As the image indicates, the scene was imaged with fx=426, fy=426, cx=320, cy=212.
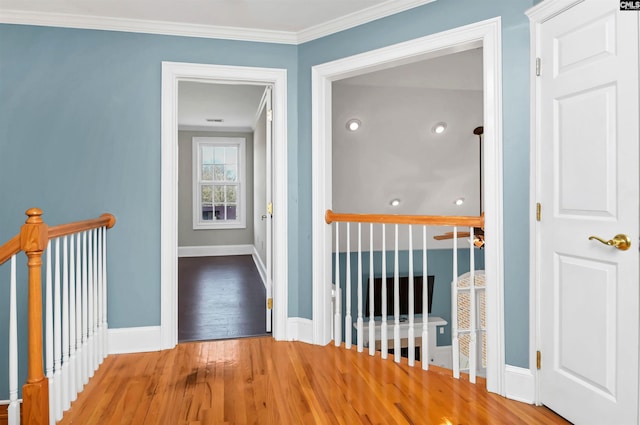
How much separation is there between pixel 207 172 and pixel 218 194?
48 centimetres

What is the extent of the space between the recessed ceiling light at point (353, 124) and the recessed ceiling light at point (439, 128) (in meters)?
0.96

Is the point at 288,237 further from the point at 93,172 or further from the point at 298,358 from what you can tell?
the point at 93,172

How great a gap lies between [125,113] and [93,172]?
0.49m

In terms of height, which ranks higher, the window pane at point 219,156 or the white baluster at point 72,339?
the window pane at point 219,156

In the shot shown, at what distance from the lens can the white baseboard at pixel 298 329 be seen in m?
3.34

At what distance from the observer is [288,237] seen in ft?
11.1

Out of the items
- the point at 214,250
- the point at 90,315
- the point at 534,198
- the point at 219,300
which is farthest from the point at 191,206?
the point at 534,198

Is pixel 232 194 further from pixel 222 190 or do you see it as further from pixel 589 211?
pixel 589 211

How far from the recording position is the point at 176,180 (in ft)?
10.7

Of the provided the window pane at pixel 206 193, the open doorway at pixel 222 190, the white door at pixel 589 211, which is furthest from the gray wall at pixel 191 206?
the white door at pixel 589 211

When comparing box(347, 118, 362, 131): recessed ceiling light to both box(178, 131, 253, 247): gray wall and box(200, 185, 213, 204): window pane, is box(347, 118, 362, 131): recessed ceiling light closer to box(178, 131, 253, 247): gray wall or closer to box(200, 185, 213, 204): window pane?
box(178, 131, 253, 247): gray wall

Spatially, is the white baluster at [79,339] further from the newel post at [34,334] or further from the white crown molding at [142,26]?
the white crown molding at [142,26]

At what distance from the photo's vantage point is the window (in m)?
8.37

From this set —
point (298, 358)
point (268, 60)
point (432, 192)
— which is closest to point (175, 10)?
point (268, 60)
